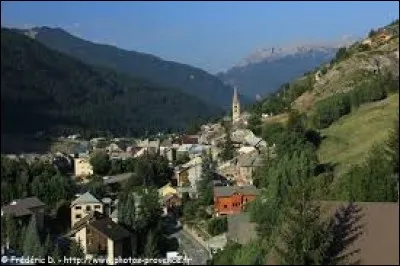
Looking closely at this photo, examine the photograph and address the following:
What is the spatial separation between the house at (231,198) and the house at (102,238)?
8850 millimetres

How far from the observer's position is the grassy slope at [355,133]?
1281 inches

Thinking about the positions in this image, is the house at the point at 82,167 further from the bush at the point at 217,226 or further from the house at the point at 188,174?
the bush at the point at 217,226

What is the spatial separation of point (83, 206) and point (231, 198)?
7.48 meters

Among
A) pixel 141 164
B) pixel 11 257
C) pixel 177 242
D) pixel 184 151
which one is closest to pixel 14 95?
pixel 11 257

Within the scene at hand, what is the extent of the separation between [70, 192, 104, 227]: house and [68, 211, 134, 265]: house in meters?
1.33

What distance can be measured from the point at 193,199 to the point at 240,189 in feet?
10.6

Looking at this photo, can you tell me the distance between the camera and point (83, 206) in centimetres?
2555

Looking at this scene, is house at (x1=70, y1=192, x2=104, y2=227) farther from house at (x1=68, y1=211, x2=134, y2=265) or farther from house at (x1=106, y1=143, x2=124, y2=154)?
house at (x1=106, y1=143, x2=124, y2=154)

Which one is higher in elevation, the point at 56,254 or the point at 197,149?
the point at 197,149

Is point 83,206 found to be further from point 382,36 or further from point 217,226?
point 382,36

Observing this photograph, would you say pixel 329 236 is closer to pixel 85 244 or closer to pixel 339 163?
pixel 85 244

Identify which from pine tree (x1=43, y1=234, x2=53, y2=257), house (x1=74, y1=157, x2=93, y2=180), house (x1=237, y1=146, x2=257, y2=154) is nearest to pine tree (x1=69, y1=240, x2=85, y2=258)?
pine tree (x1=43, y1=234, x2=53, y2=257)

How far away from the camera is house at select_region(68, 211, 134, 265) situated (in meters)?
20.1

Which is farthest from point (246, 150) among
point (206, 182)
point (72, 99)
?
point (72, 99)
